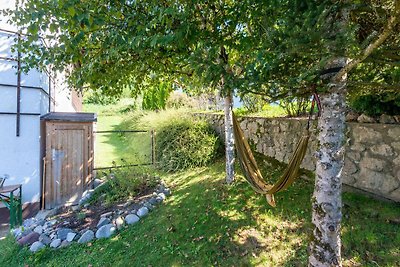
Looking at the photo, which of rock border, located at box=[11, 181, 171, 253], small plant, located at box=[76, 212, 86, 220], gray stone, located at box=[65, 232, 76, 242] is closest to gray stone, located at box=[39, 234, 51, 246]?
rock border, located at box=[11, 181, 171, 253]

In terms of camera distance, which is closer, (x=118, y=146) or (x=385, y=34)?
(x=385, y=34)

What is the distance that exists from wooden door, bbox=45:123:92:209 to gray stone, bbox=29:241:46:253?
68.8 inches

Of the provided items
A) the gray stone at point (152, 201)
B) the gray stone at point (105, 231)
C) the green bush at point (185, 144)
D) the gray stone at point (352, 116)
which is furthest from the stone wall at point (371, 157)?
the gray stone at point (105, 231)

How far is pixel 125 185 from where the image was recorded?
4430mm

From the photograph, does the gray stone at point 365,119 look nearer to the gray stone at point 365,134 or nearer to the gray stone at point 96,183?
the gray stone at point 365,134

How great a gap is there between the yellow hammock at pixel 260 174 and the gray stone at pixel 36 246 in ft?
8.90

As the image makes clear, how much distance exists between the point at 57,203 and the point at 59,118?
1.63m

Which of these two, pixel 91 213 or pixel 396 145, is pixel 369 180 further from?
pixel 91 213

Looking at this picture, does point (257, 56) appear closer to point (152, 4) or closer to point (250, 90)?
point (250, 90)

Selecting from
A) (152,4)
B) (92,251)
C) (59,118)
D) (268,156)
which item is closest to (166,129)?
(59,118)

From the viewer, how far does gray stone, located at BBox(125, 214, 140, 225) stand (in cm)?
338

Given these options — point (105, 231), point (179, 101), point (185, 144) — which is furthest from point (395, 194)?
point (179, 101)

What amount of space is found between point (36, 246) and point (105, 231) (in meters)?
0.84

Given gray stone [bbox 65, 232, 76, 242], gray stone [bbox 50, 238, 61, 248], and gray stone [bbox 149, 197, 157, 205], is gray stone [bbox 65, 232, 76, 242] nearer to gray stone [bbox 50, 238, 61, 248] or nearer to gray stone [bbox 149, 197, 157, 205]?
gray stone [bbox 50, 238, 61, 248]
